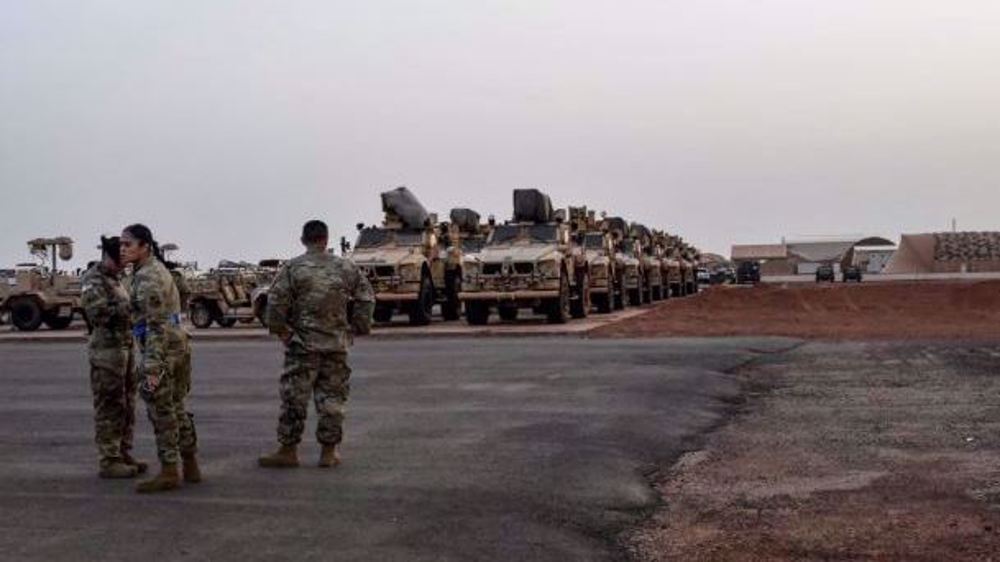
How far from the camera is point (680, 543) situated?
6.16 m

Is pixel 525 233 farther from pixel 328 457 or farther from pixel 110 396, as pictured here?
pixel 110 396

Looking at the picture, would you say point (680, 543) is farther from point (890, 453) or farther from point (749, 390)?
point (749, 390)

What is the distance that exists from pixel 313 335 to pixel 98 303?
1435 mm

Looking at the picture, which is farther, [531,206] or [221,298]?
[221,298]

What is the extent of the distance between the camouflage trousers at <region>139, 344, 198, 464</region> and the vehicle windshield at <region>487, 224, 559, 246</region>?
2032 centimetres

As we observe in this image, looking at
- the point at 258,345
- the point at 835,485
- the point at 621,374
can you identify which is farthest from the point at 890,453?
the point at 258,345

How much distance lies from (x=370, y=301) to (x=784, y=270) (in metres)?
Answer: 107

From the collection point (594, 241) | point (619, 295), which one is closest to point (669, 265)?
point (619, 295)

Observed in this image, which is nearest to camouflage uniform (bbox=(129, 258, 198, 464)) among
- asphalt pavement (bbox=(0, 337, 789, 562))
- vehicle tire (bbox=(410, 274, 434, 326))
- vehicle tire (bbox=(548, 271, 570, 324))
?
asphalt pavement (bbox=(0, 337, 789, 562))

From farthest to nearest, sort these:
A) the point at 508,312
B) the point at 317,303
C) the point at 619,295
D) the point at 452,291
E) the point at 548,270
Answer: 1. the point at 619,295
2. the point at 452,291
3. the point at 508,312
4. the point at 548,270
5. the point at 317,303

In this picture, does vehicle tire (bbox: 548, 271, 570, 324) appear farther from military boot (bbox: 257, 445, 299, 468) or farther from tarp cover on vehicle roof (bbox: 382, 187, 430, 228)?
military boot (bbox: 257, 445, 299, 468)

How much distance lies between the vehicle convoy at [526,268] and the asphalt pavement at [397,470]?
414 inches

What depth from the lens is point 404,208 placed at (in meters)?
28.4

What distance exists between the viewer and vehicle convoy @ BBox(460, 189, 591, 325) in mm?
26375
